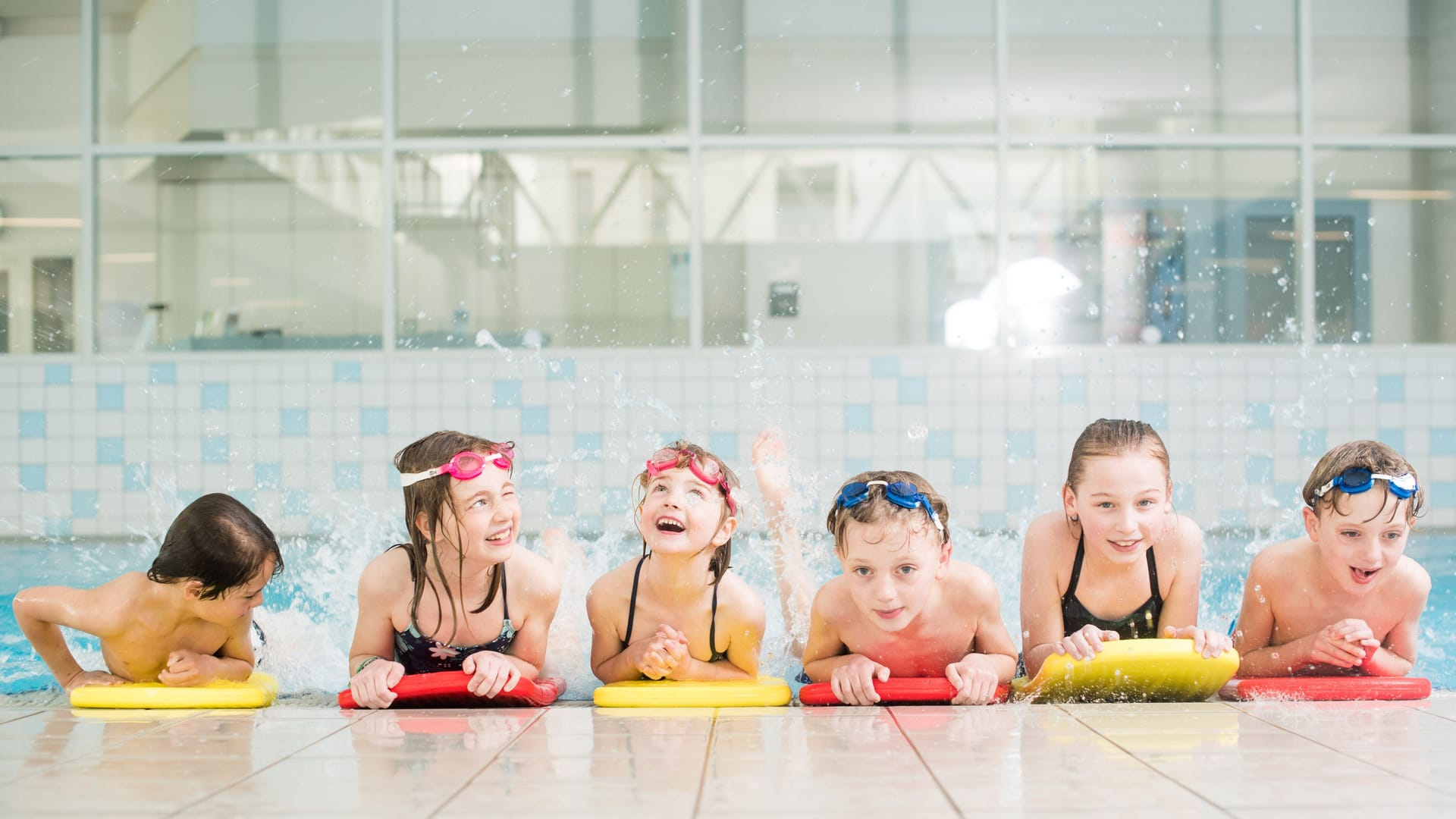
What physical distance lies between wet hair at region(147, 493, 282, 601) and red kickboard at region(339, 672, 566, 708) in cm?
43

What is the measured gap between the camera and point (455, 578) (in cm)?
307

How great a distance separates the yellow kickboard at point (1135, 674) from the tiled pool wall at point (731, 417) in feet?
14.8

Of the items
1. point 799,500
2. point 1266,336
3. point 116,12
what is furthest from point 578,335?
point 1266,336

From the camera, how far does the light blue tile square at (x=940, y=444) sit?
7.44 metres

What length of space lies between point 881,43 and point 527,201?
8.49 feet

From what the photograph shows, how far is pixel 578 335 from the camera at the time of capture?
7469 millimetres

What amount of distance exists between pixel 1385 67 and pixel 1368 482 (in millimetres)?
6019

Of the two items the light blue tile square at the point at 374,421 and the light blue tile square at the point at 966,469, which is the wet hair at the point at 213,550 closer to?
the light blue tile square at the point at 374,421

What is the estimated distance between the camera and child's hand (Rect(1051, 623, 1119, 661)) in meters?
2.84

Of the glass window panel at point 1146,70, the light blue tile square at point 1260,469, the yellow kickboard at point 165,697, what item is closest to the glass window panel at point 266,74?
the glass window panel at point 1146,70

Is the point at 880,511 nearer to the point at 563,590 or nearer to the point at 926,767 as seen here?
the point at 926,767

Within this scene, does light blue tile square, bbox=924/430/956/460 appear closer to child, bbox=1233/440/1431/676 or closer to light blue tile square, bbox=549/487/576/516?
light blue tile square, bbox=549/487/576/516

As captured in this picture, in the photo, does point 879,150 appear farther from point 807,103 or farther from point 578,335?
point 578,335

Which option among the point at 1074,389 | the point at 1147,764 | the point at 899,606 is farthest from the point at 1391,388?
the point at 1147,764
